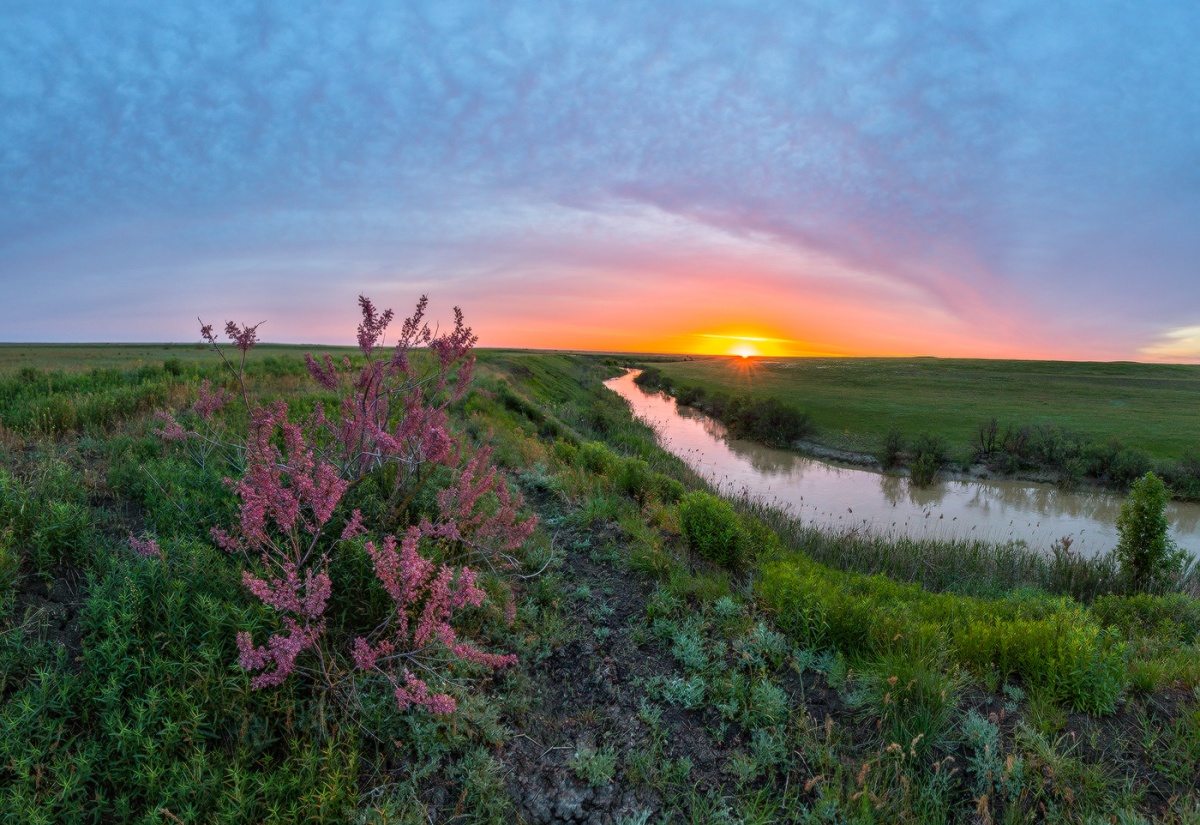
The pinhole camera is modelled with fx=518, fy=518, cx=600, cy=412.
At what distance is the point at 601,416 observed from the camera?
79.3 ft

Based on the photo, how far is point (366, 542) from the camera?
3455 mm

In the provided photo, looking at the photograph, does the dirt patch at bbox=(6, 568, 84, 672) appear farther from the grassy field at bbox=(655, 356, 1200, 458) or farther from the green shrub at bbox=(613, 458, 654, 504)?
the grassy field at bbox=(655, 356, 1200, 458)

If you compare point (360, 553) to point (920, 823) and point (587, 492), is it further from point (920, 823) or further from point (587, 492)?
point (587, 492)

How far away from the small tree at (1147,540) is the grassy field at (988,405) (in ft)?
56.1

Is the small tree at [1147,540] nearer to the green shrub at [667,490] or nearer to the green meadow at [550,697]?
the green meadow at [550,697]

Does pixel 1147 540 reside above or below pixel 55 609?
below

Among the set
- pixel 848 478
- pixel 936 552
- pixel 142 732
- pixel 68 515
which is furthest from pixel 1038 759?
pixel 848 478

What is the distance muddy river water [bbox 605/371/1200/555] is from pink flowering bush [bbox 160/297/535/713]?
11016mm

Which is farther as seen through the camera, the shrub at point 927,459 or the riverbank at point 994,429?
the riverbank at point 994,429

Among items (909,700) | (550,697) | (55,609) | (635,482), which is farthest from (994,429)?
(55,609)

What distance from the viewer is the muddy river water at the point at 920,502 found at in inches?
615

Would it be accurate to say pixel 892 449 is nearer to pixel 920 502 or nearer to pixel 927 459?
pixel 927 459

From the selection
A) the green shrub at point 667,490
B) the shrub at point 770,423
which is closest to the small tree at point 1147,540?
the green shrub at point 667,490

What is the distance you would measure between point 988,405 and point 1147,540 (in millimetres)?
36313
